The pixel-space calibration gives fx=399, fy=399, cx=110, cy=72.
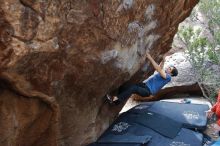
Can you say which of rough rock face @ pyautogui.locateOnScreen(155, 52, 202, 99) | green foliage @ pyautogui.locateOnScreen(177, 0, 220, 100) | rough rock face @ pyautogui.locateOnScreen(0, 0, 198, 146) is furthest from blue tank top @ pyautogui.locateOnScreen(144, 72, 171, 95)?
rough rock face @ pyautogui.locateOnScreen(155, 52, 202, 99)

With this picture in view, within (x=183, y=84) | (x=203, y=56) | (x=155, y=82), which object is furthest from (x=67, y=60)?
(x=183, y=84)

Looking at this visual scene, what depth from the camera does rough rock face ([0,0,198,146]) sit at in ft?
14.2

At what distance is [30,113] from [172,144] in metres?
2.50

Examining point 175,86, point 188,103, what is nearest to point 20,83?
point 188,103

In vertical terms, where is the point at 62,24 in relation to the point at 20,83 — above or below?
above

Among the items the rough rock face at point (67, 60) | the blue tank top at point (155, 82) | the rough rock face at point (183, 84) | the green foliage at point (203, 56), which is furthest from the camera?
the rough rock face at point (183, 84)

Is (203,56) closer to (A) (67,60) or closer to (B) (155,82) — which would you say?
(B) (155,82)

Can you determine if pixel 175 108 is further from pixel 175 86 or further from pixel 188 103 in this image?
pixel 175 86

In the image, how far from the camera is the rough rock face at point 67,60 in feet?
14.2

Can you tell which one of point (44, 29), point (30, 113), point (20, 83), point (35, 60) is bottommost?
point (30, 113)

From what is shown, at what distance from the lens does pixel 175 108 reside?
811 cm

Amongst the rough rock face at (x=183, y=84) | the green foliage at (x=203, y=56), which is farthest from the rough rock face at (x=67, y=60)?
the rough rock face at (x=183, y=84)

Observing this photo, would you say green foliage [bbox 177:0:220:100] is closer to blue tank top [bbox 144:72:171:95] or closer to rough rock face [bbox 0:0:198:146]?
blue tank top [bbox 144:72:171:95]

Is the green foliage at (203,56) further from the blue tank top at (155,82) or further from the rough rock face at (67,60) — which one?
the rough rock face at (67,60)
